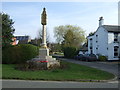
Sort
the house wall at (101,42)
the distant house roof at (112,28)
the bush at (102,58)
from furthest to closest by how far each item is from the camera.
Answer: the house wall at (101,42) → the distant house roof at (112,28) → the bush at (102,58)

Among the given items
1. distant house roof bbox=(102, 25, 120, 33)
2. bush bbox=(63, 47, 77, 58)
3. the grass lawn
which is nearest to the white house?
distant house roof bbox=(102, 25, 120, 33)

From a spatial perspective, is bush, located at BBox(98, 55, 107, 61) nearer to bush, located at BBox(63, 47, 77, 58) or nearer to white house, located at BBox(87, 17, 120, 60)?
white house, located at BBox(87, 17, 120, 60)

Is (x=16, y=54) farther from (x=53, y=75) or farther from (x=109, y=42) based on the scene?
(x=109, y=42)

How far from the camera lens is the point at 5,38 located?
2534 cm

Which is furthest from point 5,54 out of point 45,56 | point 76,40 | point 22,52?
point 76,40

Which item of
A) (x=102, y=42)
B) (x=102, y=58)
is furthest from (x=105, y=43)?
(x=102, y=58)

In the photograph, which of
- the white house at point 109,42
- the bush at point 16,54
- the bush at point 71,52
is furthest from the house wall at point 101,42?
the bush at point 16,54

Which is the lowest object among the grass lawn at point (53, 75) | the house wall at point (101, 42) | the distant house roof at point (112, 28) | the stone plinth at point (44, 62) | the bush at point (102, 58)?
the bush at point (102, 58)

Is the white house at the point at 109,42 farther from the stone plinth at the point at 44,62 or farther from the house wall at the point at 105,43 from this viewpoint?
the stone plinth at the point at 44,62

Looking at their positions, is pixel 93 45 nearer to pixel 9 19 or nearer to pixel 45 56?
pixel 9 19

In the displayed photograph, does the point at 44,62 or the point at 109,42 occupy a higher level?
the point at 109,42

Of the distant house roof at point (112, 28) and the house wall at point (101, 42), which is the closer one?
the distant house roof at point (112, 28)

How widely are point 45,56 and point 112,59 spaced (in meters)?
18.9

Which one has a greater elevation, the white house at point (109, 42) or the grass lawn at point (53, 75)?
the white house at point (109, 42)
